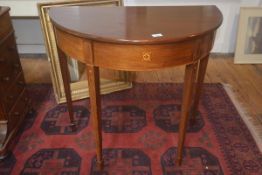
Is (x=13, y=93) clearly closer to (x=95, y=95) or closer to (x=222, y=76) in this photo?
(x=95, y=95)

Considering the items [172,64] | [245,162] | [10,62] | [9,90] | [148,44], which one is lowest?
[245,162]

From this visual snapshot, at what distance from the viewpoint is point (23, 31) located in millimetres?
2855

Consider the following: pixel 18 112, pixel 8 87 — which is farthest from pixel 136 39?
pixel 18 112

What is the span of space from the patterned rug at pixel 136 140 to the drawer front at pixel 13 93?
0.86 feet

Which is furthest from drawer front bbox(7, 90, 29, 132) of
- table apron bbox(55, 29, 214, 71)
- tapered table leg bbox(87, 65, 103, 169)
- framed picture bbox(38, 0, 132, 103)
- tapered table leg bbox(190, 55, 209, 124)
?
tapered table leg bbox(190, 55, 209, 124)

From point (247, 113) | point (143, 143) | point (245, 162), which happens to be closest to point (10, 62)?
point (143, 143)

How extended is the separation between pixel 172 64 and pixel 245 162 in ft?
3.03

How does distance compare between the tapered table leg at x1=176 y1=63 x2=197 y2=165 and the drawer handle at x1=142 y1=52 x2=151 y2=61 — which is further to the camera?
the tapered table leg at x1=176 y1=63 x2=197 y2=165

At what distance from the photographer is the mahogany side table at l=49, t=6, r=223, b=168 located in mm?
1123

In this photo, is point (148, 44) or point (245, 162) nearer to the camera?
point (148, 44)

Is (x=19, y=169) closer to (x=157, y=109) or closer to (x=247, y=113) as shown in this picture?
(x=157, y=109)

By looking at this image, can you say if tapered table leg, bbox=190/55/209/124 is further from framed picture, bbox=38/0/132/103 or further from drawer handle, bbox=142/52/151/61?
framed picture, bbox=38/0/132/103

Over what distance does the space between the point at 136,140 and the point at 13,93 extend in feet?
3.00

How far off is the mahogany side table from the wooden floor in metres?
1.18
